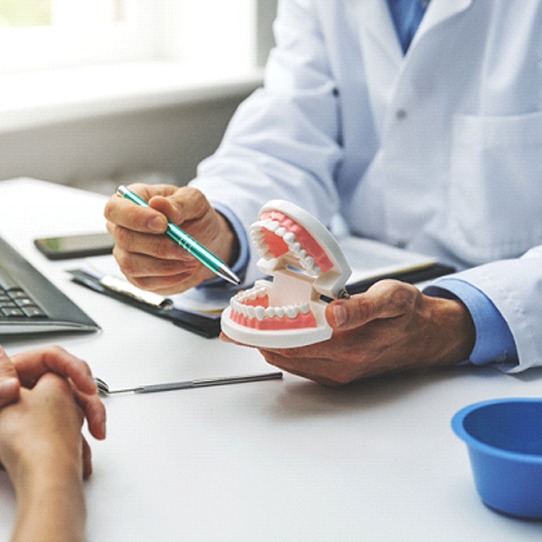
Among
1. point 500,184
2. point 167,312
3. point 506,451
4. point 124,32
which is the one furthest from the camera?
point 124,32

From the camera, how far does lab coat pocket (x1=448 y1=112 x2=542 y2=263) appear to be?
4.55 feet

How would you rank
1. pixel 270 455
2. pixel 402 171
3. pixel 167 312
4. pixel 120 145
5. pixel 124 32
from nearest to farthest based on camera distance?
1. pixel 270 455
2. pixel 167 312
3. pixel 402 171
4. pixel 120 145
5. pixel 124 32

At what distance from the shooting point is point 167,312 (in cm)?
116

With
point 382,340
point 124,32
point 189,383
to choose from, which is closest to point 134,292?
point 189,383

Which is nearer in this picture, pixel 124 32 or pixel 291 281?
pixel 291 281

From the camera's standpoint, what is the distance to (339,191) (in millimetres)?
1688

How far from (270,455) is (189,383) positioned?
0.17 m

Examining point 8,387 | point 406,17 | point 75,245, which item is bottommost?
point 75,245

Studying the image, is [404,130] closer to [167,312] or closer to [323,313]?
[167,312]

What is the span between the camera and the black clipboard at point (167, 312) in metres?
1.10

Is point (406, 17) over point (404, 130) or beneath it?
over

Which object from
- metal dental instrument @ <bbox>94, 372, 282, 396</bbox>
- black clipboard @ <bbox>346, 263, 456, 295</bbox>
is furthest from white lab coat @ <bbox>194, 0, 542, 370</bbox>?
metal dental instrument @ <bbox>94, 372, 282, 396</bbox>

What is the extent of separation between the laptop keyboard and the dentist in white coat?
11cm

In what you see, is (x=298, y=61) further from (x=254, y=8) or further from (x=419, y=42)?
(x=254, y=8)
